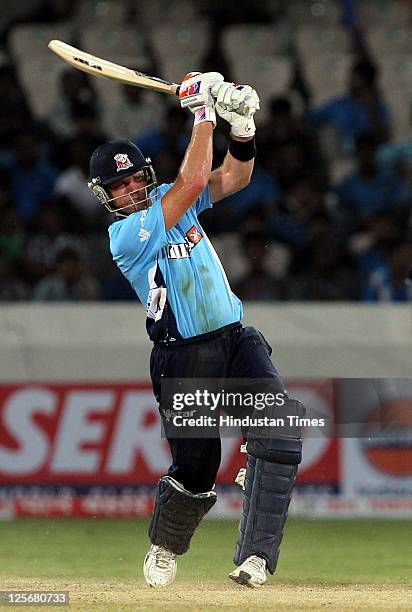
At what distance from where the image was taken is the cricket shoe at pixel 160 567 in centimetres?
688

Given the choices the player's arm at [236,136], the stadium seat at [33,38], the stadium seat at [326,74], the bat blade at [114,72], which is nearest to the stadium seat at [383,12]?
the stadium seat at [326,74]

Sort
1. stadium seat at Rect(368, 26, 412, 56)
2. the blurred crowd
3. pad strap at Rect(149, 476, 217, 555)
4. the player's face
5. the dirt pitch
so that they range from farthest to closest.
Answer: stadium seat at Rect(368, 26, 412, 56) → the blurred crowd → pad strap at Rect(149, 476, 217, 555) → the player's face → the dirt pitch

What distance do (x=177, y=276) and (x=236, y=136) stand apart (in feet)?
2.62

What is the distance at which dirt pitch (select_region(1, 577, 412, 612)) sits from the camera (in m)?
6.02

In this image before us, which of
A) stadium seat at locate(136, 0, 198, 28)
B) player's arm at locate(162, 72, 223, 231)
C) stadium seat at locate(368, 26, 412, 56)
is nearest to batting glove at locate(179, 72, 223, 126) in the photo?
player's arm at locate(162, 72, 223, 231)

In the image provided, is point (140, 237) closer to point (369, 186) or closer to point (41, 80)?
point (369, 186)

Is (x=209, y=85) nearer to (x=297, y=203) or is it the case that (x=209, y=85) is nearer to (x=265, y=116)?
(x=297, y=203)

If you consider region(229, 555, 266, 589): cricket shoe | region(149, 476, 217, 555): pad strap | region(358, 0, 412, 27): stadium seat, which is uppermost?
region(358, 0, 412, 27): stadium seat

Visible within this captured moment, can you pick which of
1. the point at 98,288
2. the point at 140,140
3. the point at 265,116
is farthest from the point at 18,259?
→ the point at 265,116

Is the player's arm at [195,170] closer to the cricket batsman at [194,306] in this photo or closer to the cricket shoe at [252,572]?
the cricket batsman at [194,306]

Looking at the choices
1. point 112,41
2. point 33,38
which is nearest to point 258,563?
point 112,41

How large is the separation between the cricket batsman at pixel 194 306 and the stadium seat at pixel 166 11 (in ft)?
25.8

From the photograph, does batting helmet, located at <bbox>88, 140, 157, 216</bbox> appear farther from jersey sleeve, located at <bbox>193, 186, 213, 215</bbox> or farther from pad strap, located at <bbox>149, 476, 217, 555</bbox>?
pad strap, located at <bbox>149, 476, 217, 555</bbox>

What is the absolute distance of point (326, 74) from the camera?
1330 cm
